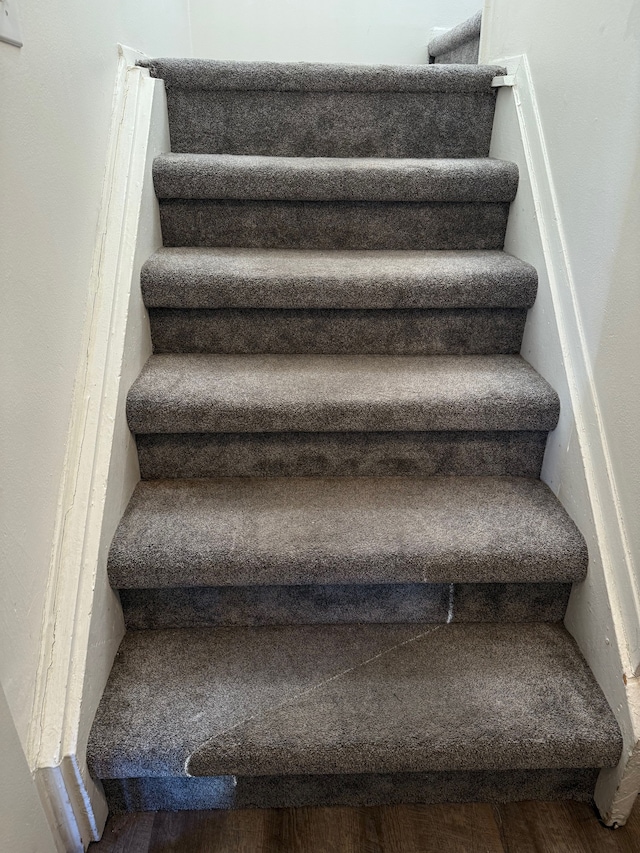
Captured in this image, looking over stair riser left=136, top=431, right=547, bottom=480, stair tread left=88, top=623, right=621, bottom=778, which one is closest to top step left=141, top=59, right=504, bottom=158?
stair riser left=136, top=431, right=547, bottom=480

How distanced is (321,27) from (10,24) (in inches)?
84.3

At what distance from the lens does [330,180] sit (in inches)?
59.4

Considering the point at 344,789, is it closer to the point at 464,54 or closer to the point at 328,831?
the point at 328,831

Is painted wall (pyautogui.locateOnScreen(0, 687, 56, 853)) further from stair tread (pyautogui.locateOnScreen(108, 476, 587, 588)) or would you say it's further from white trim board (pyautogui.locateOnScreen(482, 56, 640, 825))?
white trim board (pyautogui.locateOnScreen(482, 56, 640, 825))

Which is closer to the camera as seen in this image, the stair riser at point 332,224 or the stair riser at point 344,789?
the stair riser at point 344,789

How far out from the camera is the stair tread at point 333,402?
4.12 ft

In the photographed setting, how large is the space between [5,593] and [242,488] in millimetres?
559

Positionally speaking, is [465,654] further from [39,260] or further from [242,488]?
[39,260]

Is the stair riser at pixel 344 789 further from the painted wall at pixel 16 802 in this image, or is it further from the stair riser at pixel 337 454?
the stair riser at pixel 337 454

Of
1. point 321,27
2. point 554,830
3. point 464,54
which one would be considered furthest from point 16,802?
point 321,27

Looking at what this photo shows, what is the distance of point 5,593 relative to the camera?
0.84 meters

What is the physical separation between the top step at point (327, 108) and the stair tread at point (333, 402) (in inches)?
30.6

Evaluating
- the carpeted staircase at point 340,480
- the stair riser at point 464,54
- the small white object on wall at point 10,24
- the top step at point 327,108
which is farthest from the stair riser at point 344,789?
the stair riser at point 464,54

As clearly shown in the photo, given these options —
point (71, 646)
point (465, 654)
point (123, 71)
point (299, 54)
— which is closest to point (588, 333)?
point (465, 654)
